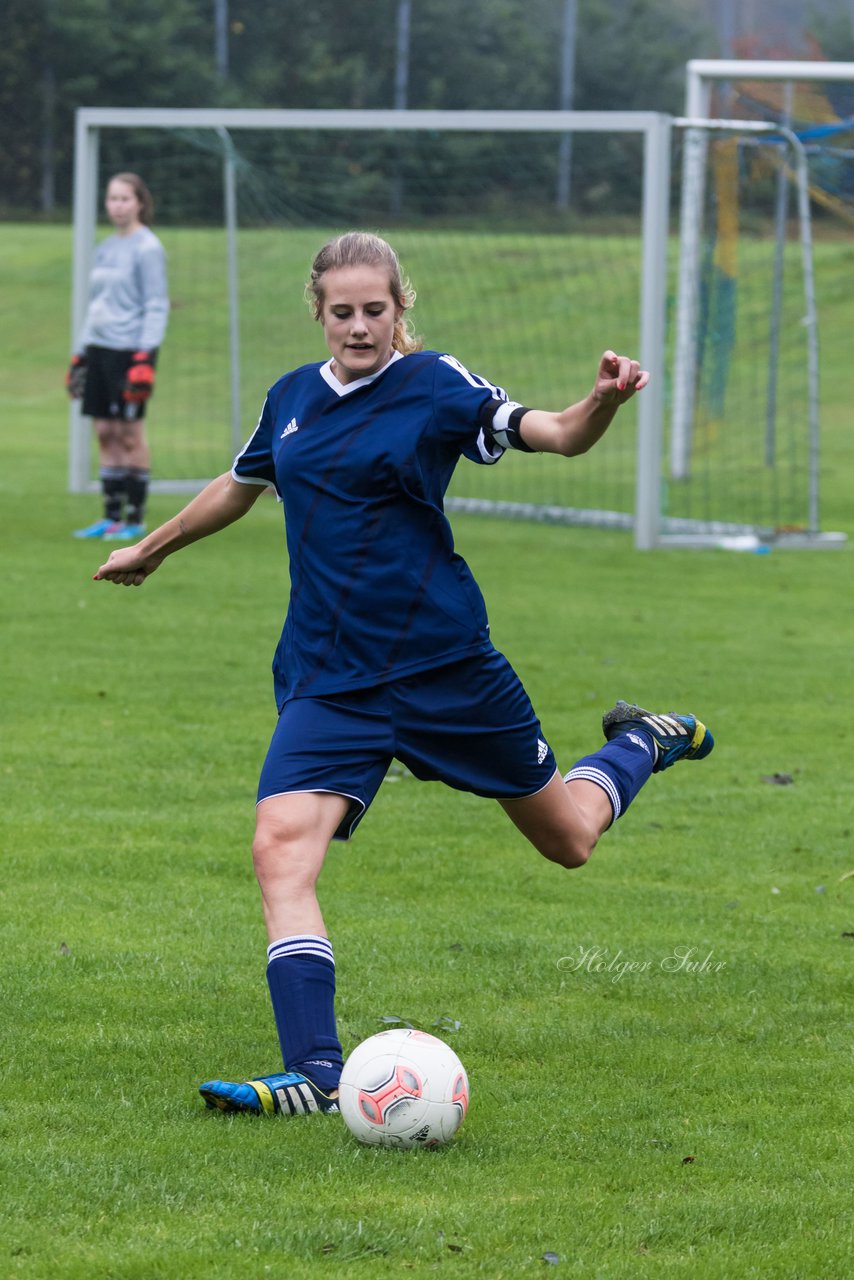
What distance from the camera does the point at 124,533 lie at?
1354 cm

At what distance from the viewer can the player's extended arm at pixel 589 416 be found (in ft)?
12.5

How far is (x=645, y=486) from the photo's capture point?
14.2m

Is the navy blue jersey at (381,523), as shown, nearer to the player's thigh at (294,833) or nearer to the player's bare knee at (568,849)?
the player's thigh at (294,833)

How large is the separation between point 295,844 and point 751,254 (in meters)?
17.2

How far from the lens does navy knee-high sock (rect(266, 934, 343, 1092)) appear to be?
4.04 meters

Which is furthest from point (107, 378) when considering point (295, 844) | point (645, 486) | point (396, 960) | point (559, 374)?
point (559, 374)

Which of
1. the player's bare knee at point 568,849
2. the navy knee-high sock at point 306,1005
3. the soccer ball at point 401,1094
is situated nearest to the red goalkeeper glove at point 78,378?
the player's bare knee at point 568,849

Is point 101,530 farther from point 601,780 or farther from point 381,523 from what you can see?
point 381,523

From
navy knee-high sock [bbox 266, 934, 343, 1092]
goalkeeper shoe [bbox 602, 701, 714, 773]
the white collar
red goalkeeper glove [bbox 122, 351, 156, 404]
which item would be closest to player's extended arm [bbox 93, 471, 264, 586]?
the white collar

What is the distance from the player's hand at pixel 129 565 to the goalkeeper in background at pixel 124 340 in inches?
328

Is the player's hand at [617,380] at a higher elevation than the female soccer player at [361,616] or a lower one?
higher

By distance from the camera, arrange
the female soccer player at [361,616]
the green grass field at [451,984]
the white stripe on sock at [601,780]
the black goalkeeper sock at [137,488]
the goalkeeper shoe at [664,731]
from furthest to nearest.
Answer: the black goalkeeper sock at [137,488], the goalkeeper shoe at [664,731], the white stripe on sock at [601,780], the female soccer player at [361,616], the green grass field at [451,984]

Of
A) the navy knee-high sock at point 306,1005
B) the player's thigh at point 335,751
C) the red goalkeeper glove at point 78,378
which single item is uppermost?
the player's thigh at point 335,751

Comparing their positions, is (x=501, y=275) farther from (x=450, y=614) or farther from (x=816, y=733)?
(x=450, y=614)
